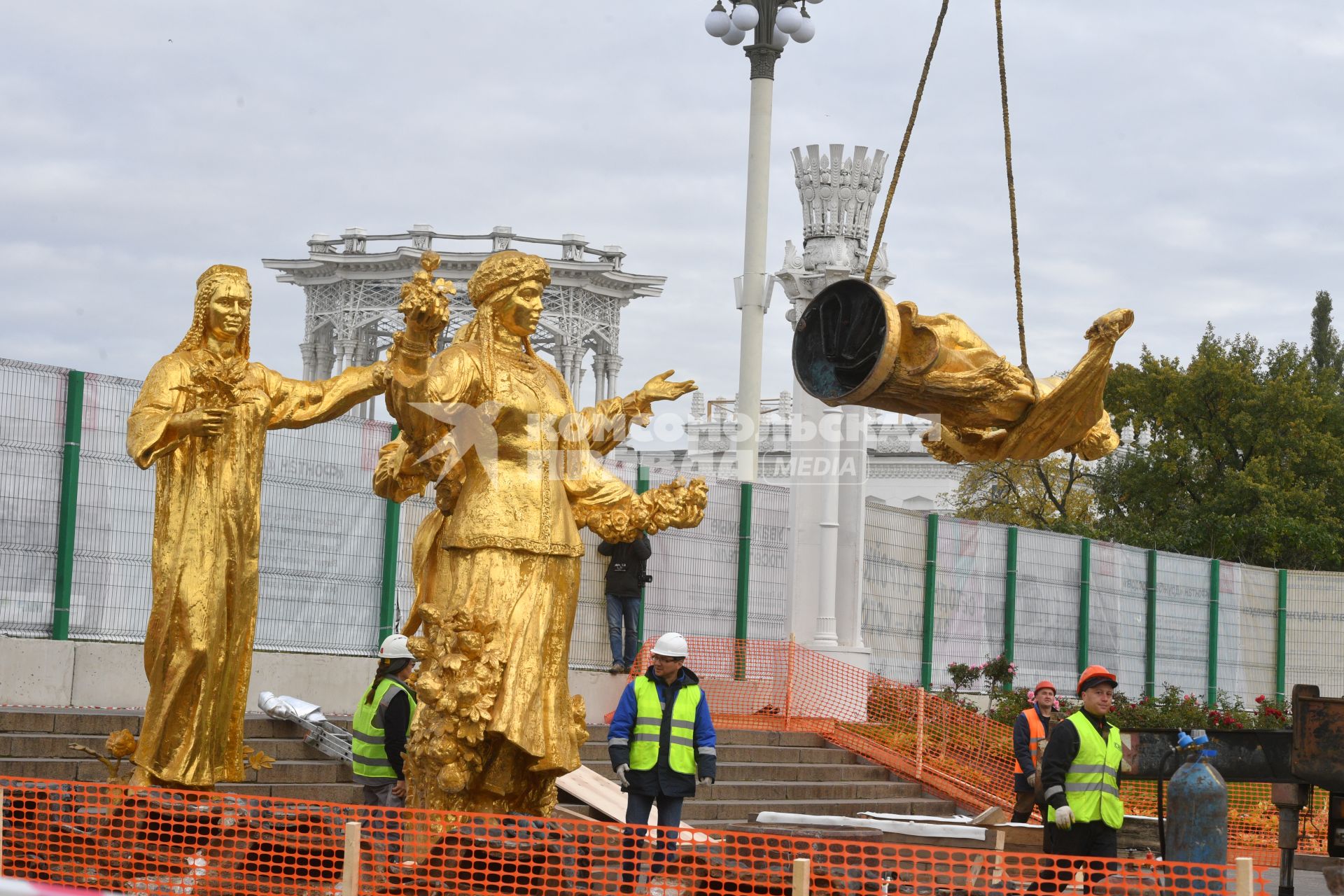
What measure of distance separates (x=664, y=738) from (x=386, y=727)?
1619 mm

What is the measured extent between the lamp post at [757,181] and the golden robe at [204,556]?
8.89 metres

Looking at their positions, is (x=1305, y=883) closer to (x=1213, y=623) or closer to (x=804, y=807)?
(x=804, y=807)

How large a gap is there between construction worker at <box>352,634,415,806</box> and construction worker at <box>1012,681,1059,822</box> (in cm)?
439

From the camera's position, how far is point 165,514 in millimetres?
9961

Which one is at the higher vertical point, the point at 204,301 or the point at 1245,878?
the point at 204,301

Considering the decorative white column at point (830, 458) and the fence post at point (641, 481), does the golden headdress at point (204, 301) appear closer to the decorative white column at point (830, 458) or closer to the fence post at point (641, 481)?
the fence post at point (641, 481)

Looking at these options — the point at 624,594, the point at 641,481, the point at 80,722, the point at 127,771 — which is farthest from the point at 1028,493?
the point at 127,771

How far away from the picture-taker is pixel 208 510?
9945mm

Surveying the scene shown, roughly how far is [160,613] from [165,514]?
0.52 metres

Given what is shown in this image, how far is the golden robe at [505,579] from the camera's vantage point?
8531 millimetres

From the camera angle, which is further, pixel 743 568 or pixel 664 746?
pixel 743 568

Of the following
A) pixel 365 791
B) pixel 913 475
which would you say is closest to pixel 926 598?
pixel 365 791

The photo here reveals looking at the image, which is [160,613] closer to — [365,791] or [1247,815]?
[365,791]

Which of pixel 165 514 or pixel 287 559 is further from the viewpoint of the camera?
pixel 287 559
